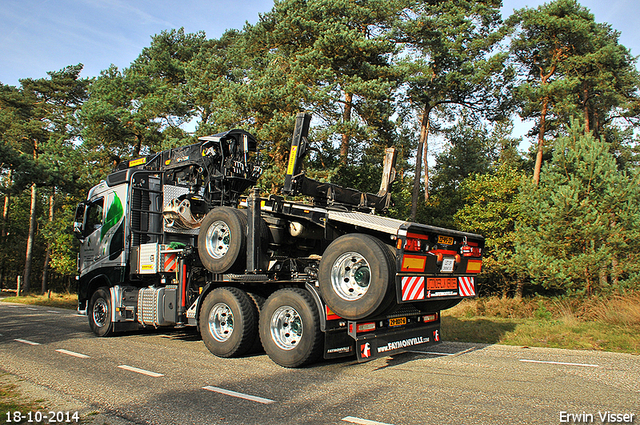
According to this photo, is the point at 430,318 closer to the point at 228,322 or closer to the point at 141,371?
the point at 228,322

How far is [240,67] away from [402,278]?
28892 millimetres

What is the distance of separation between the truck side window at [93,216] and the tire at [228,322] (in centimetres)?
491

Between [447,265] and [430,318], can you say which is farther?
[430,318]

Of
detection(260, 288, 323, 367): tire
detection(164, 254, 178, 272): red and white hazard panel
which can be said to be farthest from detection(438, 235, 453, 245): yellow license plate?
detection(164, 254, 178, 272): red and white hazard panel

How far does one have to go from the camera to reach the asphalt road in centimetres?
438

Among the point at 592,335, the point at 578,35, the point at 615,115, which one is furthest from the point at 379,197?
the point at 615,115

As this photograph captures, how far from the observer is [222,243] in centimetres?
788

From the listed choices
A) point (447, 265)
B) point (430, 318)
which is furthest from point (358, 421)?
point (430, 318)

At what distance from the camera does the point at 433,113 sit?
32.7m

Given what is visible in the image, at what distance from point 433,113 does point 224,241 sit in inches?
1082

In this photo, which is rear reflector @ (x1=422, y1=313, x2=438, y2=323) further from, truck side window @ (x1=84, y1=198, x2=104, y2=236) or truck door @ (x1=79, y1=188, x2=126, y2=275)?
truck side window @ (x1=84, y1=198, x2=104, y2=236)

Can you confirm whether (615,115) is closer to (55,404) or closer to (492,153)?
(492,153)

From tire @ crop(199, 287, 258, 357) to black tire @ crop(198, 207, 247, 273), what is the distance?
431 millimetres

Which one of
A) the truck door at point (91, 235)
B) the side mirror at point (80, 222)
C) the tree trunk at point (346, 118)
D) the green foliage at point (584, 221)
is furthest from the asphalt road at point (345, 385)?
the tree trunk at point (346, 118)
